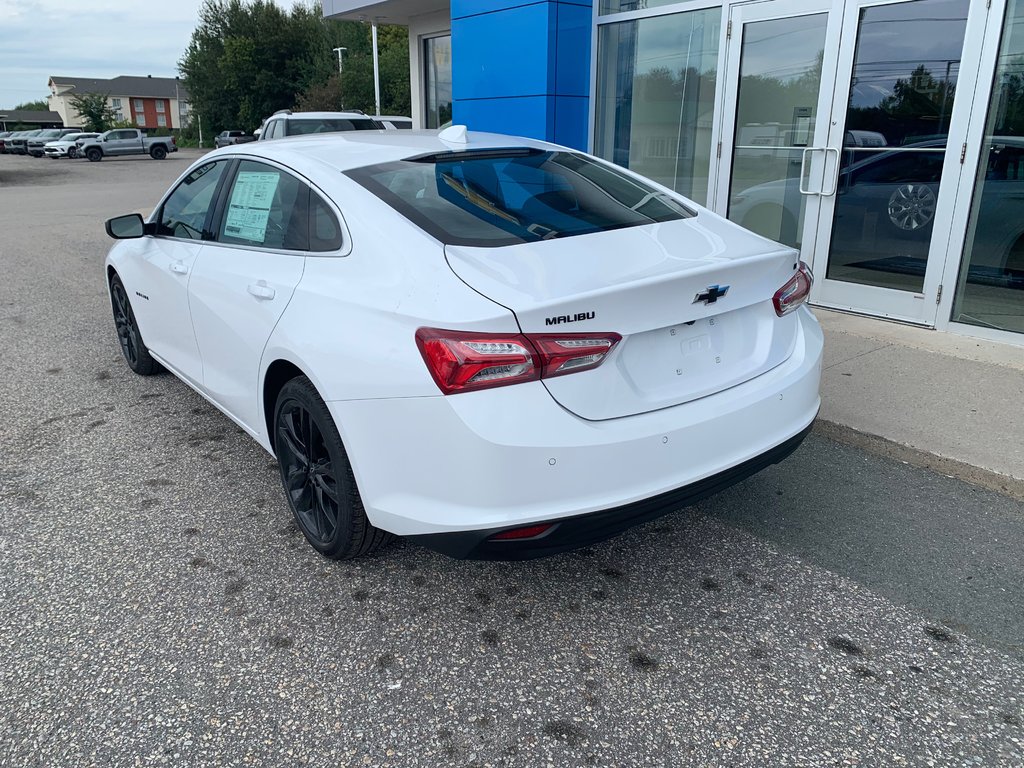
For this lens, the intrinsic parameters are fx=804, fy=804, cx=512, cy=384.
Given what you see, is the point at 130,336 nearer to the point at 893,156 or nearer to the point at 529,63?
the point at 529,63

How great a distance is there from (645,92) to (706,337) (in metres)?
6.58

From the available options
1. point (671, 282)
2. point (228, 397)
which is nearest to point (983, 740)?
point (671, 282)

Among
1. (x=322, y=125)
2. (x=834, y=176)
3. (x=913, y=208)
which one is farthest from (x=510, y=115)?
(x=322, y=125)

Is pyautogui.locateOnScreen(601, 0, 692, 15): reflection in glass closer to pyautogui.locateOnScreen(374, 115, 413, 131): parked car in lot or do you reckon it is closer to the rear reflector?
the rear reflector

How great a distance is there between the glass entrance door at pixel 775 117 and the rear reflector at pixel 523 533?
17.9ft

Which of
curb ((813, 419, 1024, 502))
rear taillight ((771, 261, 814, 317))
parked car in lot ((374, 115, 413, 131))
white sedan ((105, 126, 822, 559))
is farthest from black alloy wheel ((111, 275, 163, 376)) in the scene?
parked car in lot ((374, 115, 413, 131))

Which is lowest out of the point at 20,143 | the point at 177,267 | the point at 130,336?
the point at 130,336

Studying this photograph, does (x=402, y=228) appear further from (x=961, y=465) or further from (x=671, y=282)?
(x=961, y=465)

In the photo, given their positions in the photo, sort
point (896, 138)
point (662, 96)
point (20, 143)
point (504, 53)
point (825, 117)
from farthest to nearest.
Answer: point (20, 143) → point (504, 53) → point (662, 96) → point (825, 117) → point (896, 138)

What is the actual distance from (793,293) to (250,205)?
2.38m

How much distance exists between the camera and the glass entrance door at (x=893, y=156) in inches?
235

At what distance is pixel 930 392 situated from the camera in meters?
4.83

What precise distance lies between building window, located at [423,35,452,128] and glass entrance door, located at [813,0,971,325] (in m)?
8.45

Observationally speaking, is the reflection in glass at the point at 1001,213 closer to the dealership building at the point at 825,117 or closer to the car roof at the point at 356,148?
the dealership building at the point at 825,117
